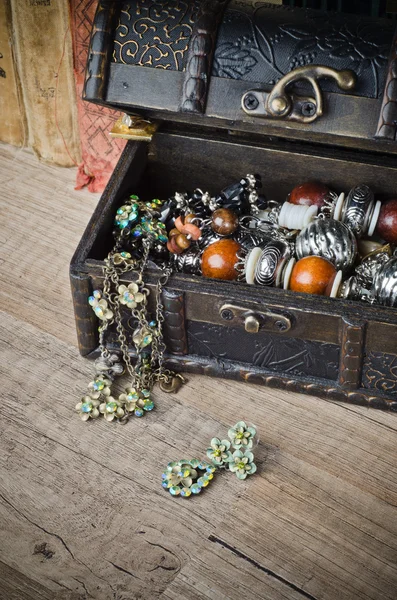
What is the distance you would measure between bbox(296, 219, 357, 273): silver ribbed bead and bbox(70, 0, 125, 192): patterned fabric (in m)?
0.74

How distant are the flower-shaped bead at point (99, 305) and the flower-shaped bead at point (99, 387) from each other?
0.16 m

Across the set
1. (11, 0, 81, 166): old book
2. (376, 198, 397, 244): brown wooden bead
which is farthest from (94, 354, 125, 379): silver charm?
(11, 0, 81, 166): old book

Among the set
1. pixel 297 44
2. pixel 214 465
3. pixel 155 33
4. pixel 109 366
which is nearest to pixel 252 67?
pixel 297 44

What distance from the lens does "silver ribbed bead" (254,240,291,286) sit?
176 centimetres

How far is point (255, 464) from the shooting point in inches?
65.2

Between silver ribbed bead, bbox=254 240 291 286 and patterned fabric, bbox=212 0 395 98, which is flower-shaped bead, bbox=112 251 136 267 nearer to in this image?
silver ribbed bead, bbox=254 240 291 286

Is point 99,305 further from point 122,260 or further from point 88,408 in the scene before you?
point 88,408

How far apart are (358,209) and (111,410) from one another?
747mm

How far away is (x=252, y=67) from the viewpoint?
1697 millimetres

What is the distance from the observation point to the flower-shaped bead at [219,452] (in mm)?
1646

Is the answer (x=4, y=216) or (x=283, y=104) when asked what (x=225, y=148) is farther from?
(x=4, y=216)

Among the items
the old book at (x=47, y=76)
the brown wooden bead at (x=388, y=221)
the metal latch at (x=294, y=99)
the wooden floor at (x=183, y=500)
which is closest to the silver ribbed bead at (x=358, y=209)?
the brown wooden bead at (x=388, y=221)

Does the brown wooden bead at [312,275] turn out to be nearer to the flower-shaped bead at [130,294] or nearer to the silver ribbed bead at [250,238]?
the silver ribbed bead at [250,238]

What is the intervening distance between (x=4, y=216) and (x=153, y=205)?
0.55 meters
